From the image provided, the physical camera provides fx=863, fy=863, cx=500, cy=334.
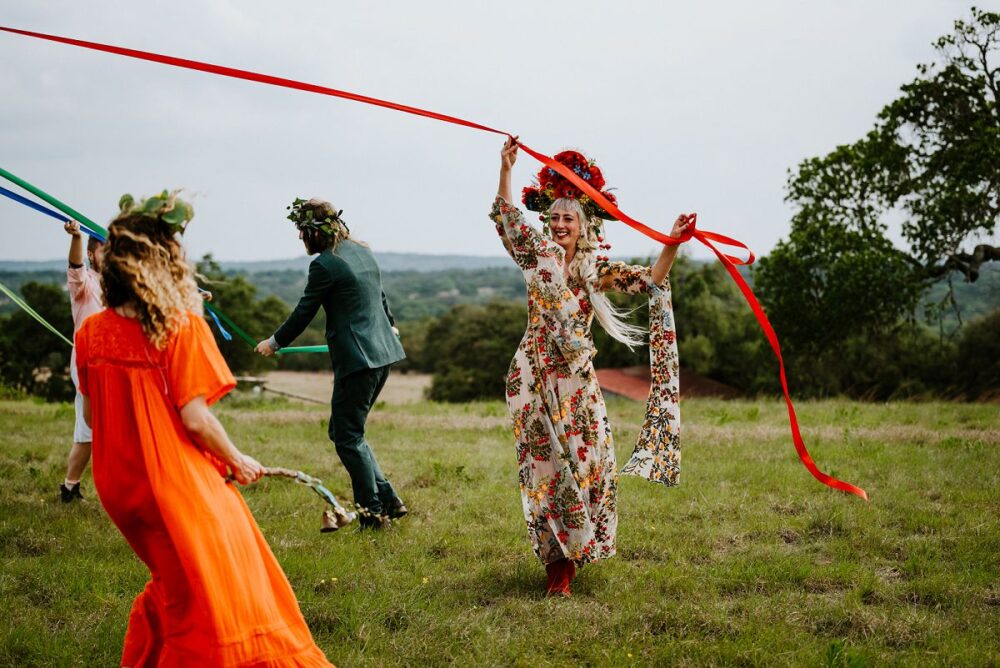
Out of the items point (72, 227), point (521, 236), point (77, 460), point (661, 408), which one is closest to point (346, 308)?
point (521, 236)

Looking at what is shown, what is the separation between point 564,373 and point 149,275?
2.65 meters

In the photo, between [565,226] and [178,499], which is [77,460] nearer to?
[178,499]

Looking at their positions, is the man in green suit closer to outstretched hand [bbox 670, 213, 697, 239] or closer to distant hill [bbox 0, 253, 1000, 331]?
outstretched hand [bbox 670, 213, 697, 239]

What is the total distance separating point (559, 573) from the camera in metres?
5.24

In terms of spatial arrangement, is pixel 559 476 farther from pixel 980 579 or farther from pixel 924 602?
pixel 980 579

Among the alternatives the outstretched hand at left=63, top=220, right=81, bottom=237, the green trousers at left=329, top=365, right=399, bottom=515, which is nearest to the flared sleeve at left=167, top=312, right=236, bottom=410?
the green trousers at left=329, top=365, right=399, bottom=515

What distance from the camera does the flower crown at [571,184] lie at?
17.7 ft

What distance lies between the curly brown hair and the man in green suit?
2.61 m

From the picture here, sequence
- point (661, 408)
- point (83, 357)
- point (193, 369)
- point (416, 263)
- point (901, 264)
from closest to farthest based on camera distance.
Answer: point (193, 369)
point (83, 357)
point (661, 408)
point (901, 264)
point (416, 263)

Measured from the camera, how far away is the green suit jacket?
614 cm

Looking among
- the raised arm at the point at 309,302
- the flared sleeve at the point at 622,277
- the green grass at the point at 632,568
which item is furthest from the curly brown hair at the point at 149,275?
the flared sleeve at the point at 622,277

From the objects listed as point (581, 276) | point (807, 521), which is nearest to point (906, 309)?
point (807, 521)

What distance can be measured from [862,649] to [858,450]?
16.0ft

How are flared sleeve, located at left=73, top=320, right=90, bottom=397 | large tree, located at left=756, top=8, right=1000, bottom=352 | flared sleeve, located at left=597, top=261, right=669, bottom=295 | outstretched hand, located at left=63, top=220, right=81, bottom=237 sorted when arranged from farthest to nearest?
large tree, located at left=756, top=8, right=1000, bottom=352 → outstretched hand, located at left=63, top=220, right=81, bottom=237 → flared sleeve, located at left=597, top=261, right=669, bottom=295 → flared sleeve, located at left=73, top=320, right=90, bottom=397
